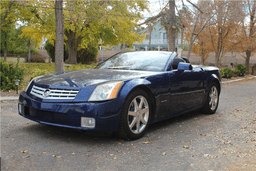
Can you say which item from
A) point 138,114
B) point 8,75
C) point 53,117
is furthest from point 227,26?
point 53,117

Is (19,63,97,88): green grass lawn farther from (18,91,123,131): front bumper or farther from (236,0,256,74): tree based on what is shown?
(236,0,256,74): tree

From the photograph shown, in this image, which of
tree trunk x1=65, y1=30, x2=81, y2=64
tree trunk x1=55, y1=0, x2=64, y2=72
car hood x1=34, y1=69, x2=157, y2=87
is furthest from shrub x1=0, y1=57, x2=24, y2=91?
tree trunk x1=65, y1=30, x2=81, y2=64

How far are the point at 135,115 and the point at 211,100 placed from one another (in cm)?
308

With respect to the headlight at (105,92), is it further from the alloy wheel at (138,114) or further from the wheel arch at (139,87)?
the alloy wheel at (138,114)

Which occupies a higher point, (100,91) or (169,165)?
(100,91)

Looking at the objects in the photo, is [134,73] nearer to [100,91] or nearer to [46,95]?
[100,91]

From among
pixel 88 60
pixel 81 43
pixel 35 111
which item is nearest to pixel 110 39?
pixel 81 43

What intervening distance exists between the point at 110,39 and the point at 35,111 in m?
21.2

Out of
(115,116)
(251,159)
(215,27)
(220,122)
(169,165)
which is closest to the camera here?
(169,165)

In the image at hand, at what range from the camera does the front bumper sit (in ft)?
12.1

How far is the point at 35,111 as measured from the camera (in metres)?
4.04

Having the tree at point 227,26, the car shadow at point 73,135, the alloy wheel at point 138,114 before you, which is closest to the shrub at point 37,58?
the tree at point 227,26

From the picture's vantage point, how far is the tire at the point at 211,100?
6449 mm

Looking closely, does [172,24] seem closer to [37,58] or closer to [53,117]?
[53,117]
